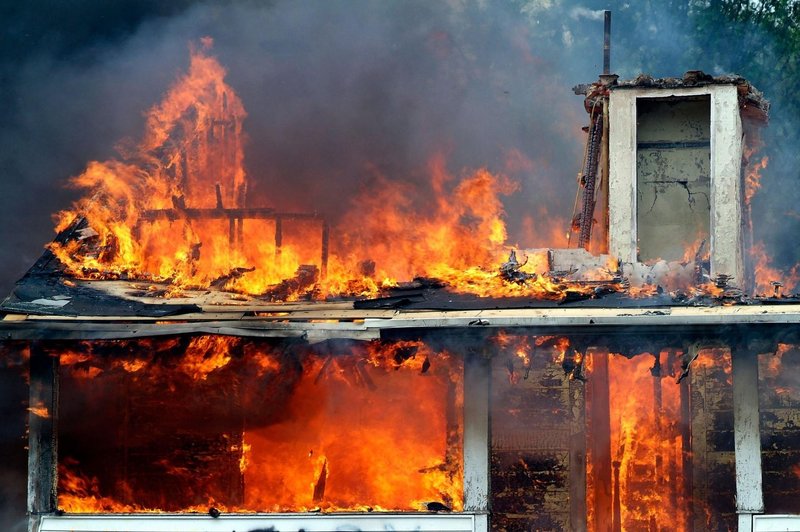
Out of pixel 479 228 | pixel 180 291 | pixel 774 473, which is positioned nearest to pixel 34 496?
pixel 180 291

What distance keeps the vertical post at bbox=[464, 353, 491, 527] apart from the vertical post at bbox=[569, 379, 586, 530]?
12.5 feet

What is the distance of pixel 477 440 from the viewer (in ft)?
31.2

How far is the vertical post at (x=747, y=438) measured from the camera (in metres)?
9.43

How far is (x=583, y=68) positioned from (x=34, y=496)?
2051cm

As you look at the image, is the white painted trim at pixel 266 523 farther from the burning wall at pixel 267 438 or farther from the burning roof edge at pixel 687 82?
the burning roof edge at pixel 687 82

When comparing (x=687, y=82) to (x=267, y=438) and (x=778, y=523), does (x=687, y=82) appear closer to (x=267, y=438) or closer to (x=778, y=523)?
(x=778, y=523)

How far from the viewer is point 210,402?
12430mm

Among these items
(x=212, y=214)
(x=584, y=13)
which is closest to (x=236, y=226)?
→ (x=212, y=214)

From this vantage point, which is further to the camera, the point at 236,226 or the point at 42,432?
the point at 236,226

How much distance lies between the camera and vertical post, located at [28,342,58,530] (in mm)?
9680

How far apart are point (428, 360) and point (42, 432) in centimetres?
390

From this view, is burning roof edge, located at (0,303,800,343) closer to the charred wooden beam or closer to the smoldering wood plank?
the smoldering wood plank

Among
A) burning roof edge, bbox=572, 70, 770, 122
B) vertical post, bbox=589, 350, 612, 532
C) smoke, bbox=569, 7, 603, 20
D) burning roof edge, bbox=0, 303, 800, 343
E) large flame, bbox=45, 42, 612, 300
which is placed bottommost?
vertical post, bbox=589, 350, 612, 532

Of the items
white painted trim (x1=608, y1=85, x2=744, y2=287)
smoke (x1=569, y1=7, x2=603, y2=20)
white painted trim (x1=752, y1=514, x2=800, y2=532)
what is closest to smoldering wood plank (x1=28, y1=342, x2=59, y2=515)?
white painted trim (x1=752, y1=514, x2=800, y2=532)
